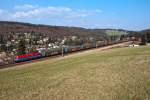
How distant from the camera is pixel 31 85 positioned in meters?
21.6

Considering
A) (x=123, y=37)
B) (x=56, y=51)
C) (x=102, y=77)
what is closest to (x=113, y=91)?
(x=102, y=77)

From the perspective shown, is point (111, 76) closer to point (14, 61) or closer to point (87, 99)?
point (87, 99)

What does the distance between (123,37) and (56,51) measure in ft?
385

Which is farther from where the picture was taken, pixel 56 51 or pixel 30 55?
pixel 56 51

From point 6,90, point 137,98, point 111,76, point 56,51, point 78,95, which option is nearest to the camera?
point 137,98

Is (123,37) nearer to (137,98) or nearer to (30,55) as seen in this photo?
(30,55)

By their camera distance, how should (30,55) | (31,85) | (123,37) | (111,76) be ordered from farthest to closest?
1. (123,37)
2. (30,55)
3. (111,76)
4. (31,85)

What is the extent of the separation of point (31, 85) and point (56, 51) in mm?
58674

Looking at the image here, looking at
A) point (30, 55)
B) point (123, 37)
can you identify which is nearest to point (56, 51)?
point (30, 55)

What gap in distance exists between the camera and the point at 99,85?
19609 mm

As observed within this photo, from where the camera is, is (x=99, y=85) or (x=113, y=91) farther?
(x=99, y=85)

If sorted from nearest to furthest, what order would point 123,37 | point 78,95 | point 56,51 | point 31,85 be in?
point 78,95 → point 31,85 → point 56,51 → point 123,37

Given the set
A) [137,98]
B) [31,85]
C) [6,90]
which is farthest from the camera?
[31,85]

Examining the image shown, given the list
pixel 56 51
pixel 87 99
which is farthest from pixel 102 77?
pixel 56 51
